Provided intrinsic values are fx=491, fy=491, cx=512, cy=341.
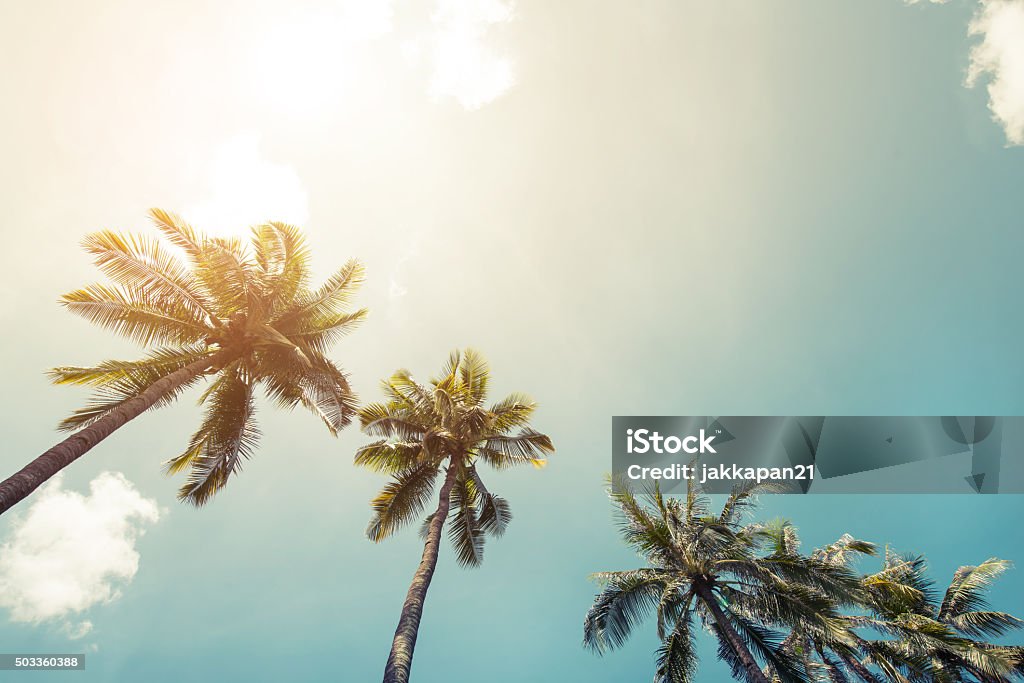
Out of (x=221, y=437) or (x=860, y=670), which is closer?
(x=221, y=437)

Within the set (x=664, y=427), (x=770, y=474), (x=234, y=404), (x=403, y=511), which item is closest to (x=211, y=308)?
(x=234, y=404)

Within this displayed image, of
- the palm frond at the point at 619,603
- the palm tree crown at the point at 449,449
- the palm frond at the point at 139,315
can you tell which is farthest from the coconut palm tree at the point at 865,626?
the palm frond at the point at 139,315

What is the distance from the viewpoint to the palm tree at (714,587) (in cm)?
1500

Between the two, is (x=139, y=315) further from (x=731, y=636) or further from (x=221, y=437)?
(x=731, y=636)

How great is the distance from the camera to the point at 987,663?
52.1ft

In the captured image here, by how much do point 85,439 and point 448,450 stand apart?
9.80 m

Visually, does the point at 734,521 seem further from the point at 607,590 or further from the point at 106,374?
the point at 106,374

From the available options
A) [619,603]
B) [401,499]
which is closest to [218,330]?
[401,499]

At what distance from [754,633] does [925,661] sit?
23.6 feet

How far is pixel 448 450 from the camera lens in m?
17.3

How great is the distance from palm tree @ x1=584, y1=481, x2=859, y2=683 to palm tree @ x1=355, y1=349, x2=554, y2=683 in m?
4.41

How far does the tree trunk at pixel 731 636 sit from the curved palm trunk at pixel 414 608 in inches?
380

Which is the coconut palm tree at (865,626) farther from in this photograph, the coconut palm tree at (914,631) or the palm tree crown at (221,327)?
the palm tree crown at (221,327)

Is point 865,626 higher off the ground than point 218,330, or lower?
lower
